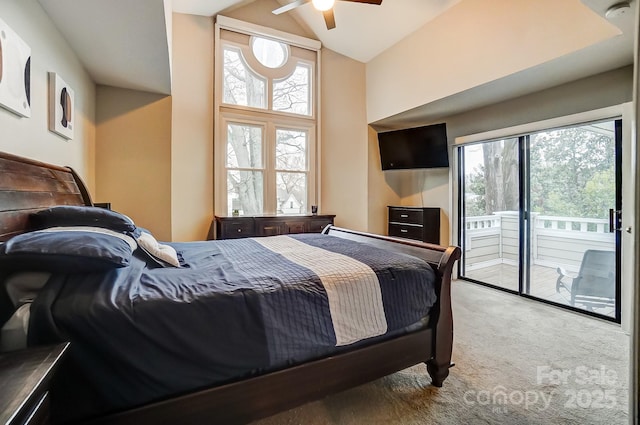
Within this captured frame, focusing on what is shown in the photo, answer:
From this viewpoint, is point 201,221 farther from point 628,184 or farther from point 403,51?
point 628,184

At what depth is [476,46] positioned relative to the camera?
3195 millimetres

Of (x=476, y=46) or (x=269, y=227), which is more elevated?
(x=476, y=46)

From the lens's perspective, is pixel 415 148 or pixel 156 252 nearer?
pixel 156 252

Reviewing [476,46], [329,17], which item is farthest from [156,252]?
[476,46]

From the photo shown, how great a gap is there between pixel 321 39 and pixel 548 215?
4.05 m

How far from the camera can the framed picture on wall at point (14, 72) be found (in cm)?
151

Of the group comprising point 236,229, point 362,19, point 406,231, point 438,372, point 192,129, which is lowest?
point 438,372

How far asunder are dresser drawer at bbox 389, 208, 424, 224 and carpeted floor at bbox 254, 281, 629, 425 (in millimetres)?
2017

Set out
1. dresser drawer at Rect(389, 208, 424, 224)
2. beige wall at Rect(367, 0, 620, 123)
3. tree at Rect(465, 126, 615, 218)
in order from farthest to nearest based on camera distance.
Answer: dresser drawer at Rect(389, 208, 424, 224)
tree at Rect(465, 126, 615, 218)
beige wall at Rect(367, 0, 620, 123)

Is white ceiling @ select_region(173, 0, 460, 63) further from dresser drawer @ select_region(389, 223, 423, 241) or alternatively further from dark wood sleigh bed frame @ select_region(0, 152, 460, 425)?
dark wood sleigh bed frame @ select_region(0, 152, 460, 425)

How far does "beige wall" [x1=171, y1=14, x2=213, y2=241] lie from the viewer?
149 inches

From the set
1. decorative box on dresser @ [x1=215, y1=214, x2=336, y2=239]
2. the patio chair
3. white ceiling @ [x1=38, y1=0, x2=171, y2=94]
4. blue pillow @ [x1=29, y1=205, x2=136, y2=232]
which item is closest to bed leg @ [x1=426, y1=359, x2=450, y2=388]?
blue pillow @ [x1=29, y1=205, x2=136, y2=232]

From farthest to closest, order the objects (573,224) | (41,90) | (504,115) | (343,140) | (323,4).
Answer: (343,140) < (504,115) < (573,224) < (323,4) < (41,90)

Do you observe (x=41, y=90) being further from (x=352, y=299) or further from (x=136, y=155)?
(x=352, y=299)
